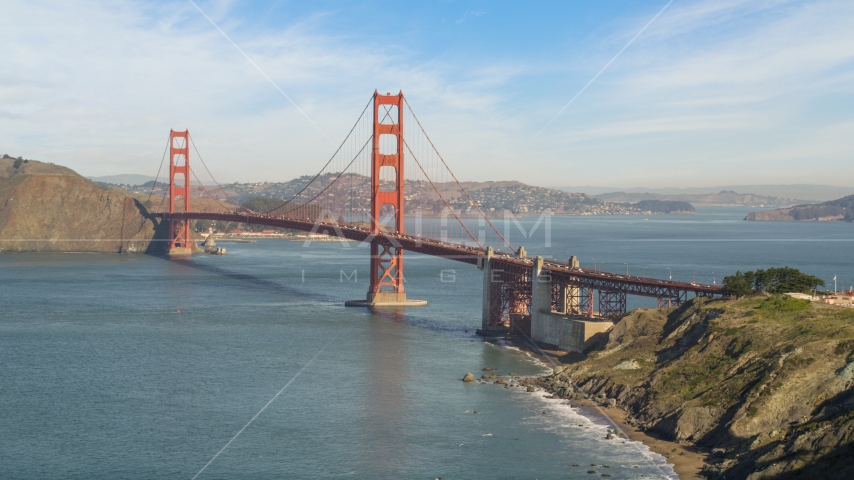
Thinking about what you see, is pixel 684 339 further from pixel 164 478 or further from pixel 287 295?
pixel 287 295

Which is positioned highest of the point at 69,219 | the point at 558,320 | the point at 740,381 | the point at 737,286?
the point at 69,219

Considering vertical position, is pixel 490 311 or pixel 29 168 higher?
pixel 29 168

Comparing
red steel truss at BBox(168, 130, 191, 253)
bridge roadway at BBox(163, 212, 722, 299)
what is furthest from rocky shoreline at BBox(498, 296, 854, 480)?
red steel truss at BBox(168, 130, 191, 253)

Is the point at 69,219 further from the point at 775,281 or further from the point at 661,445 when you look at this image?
the point at 661,445

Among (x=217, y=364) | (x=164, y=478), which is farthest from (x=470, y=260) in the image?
(x=164, y=478)

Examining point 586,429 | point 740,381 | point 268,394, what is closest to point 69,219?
point 268,394

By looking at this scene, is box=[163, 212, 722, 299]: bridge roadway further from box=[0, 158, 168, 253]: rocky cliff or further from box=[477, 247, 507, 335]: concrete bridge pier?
A: box=[0, 158, 168, 253]: rocky cliff
